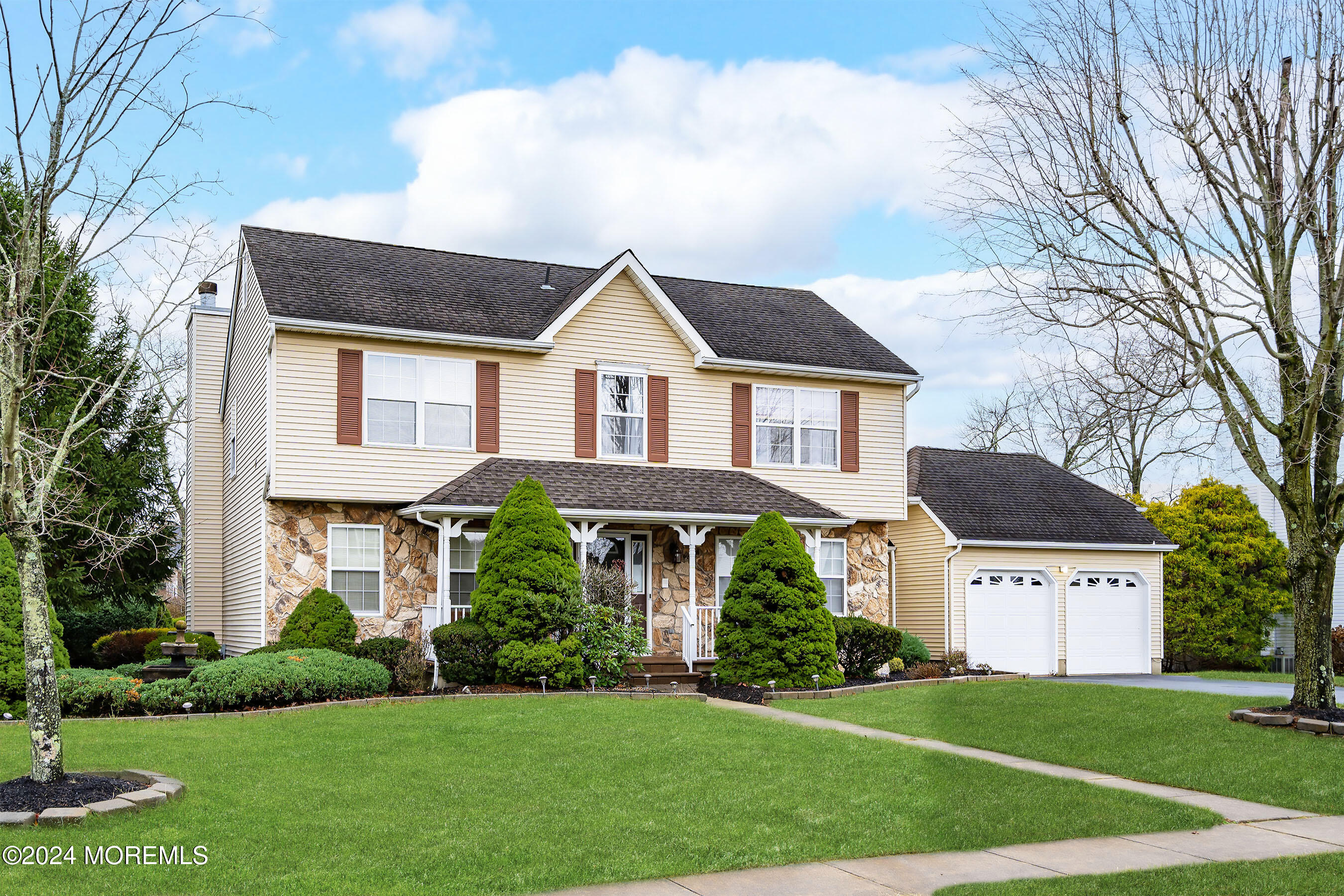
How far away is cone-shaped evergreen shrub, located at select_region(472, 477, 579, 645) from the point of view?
15.6 metres

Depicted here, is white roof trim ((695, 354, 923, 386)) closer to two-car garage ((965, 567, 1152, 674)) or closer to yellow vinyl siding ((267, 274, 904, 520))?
yellow vinyl siding ((267, 274, 904, 520))

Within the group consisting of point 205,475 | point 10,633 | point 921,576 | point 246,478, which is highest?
point 205,475

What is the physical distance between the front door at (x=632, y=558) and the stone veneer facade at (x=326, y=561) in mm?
2936

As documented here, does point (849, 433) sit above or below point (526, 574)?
above

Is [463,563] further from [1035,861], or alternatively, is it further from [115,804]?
[1035,861]

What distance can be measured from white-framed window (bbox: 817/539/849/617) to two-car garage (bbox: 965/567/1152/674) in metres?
3.11

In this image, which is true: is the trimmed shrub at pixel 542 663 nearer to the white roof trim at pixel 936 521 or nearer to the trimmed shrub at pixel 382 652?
the trimmed shrub at pixel 382 652

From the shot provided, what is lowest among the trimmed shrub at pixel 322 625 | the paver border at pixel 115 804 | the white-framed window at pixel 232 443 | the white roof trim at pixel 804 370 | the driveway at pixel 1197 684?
the driveway at pixel 1197 684

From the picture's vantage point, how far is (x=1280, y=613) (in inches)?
1113

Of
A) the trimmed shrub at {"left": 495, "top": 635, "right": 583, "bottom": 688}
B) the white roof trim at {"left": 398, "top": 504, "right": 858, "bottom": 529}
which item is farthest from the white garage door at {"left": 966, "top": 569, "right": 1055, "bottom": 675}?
the trimmed shrub at {"left": 495, "top": 635, "right": 583, "bottom": 688}

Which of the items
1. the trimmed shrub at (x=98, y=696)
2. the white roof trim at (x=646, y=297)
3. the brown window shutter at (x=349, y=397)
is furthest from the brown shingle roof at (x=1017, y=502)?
the trimmed shrub at (x=98, y=696)

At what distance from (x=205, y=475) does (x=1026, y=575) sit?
18.1 metres

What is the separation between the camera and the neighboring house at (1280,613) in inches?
1099

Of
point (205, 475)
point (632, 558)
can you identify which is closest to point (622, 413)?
point (632, 558)
